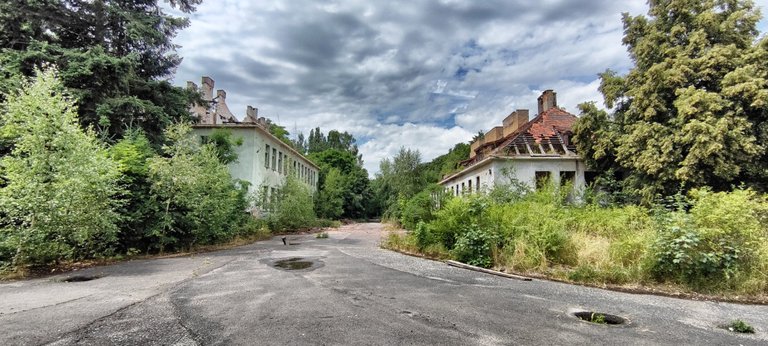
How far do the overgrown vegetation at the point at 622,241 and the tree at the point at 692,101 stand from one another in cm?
797

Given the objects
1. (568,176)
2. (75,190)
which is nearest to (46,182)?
(75,190)

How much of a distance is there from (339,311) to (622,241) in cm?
709

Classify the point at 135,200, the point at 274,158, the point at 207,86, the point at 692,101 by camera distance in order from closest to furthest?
the point at 135,200
the point at 692,101
the point at 274,158
the point at 207,86

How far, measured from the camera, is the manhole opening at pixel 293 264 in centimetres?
973

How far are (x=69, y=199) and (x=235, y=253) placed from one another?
4.96m

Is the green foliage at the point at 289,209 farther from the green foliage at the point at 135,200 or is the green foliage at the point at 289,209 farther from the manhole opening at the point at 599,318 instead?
the manhole opening at the point at 599,318

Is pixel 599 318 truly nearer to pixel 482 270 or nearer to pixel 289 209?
pixel 482 270

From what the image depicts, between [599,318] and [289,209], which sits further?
[289,209]

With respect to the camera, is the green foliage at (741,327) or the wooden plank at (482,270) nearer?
the green foliage at (741,327)

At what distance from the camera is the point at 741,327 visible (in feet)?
16.8

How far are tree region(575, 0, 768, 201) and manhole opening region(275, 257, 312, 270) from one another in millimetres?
16179

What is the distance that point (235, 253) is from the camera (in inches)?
511

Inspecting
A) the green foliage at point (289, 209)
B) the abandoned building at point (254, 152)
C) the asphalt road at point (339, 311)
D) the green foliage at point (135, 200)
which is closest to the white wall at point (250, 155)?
the abandoned building at point (254, 152)

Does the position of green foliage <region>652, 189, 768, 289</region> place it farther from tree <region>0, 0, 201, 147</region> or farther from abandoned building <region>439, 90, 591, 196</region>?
tree <region>0, 0, 201, 147</region>
